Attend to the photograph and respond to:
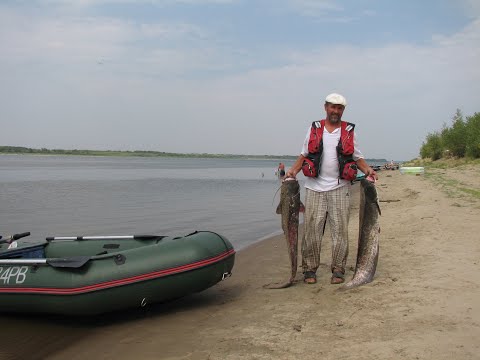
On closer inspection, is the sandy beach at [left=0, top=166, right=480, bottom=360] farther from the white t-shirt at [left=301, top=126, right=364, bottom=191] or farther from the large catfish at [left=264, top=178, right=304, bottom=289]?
the white t-shirt at [left=301, top=126, right=364, bottom=191]

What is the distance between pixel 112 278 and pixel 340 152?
106 inches

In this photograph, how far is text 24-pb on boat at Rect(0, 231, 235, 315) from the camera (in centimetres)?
477

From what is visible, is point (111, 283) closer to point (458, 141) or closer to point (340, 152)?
point (340, 152)

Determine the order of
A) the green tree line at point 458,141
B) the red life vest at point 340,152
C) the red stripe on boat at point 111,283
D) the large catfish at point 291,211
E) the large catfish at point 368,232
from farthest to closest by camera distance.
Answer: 1. the green tree line at point 458,141
2. the large catfish at point 291,211
3. the large catfish at point 368,232
4. the red life vest at point 340,152
5. the red stripe on boat at point 111,283

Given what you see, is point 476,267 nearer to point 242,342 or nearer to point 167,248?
point 242,342

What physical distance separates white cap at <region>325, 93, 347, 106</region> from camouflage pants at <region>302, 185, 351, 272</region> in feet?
2.97

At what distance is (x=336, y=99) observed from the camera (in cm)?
489

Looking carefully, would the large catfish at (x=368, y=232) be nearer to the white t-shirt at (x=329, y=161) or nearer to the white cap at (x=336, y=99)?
the white t-shirt at (x=329, y=161)

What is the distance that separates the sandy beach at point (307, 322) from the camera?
3477 millimetres

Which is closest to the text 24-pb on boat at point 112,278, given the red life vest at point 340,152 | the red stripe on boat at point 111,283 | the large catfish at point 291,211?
the red stripe on boat at point 111,283

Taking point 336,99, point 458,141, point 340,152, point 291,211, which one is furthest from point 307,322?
point 458,141

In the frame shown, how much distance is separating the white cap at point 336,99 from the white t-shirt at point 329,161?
29cm

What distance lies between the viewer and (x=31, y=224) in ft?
41.6

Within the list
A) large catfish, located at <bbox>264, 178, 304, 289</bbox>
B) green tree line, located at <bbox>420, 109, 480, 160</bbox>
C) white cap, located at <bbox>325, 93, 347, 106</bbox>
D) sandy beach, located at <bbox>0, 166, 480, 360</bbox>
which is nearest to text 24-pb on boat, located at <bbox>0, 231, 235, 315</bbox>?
sandy beach, located at <bbox>0, 166, 480, 360</bbox>
